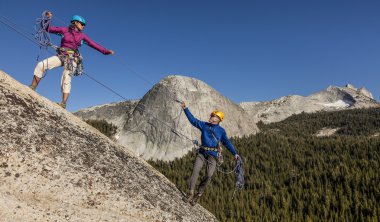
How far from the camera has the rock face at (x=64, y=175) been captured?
5785 mm

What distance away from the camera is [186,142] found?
2656 cm

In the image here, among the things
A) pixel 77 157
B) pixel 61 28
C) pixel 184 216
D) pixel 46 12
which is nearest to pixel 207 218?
pixel 184 216

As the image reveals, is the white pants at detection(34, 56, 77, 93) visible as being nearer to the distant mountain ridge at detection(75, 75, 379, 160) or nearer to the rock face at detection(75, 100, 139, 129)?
the distant mountain ridge at detection(75, 75, 379, 160)

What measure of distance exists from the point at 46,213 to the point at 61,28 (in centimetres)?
504

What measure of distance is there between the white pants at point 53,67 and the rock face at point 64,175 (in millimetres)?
549

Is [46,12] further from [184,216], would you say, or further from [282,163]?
[282,163]

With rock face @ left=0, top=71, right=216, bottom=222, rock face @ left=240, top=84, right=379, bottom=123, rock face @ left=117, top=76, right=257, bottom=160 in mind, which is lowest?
rock face @ left=0, top=71, right=216, bottom=222

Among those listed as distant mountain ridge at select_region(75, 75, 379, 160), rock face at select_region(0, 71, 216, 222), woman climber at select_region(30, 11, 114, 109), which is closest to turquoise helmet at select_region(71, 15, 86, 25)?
woman climber at select_region(30, 11, 114, 109)

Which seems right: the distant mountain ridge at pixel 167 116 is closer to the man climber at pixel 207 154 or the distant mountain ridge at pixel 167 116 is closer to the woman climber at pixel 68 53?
the man climber at pixel 207 154

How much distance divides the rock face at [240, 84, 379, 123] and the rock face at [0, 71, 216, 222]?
50.9 meters

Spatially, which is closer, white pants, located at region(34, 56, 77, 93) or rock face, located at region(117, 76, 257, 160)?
white pants, located at region(34, 56, 77, 93)

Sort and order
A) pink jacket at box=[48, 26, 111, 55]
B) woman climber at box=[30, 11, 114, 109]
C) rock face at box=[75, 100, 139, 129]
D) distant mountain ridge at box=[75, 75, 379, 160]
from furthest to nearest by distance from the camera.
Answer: rock face at box=[75, 100, 139, 129], distant mountain ridge at box=[75, 75, 379, 160], pink jacket at box=[48, 26, 111, 55], woman climber at box=[30, 11, 114, 109]

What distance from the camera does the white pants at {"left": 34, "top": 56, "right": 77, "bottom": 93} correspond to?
8309 millimetres

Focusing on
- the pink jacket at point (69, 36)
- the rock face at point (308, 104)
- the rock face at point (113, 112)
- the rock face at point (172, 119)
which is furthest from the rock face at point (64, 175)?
the rock face at point (308, 104)
